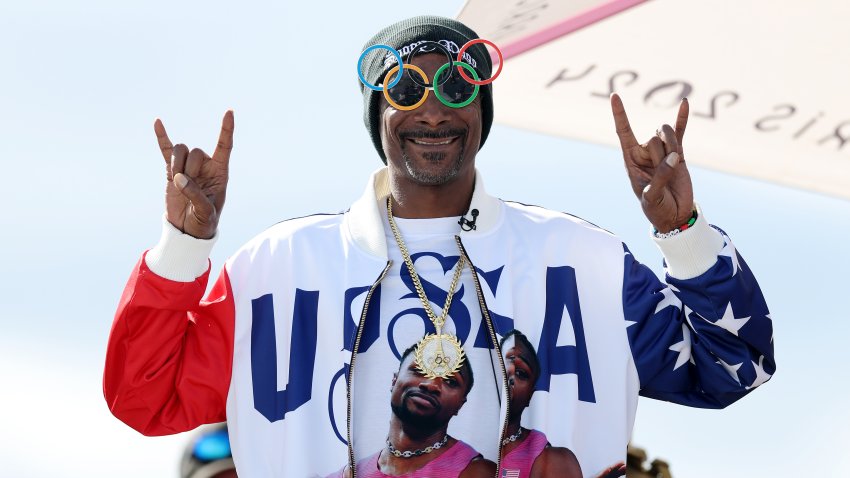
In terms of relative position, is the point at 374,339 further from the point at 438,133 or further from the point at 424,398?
the point at 438,133

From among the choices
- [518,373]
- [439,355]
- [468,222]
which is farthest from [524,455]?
[468,222]

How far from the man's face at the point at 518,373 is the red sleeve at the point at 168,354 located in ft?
2.69

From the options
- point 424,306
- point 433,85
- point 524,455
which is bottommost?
point 524,455

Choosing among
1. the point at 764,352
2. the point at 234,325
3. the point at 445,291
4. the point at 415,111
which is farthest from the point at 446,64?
the point at 764,352

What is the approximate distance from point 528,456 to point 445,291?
1.79 feet

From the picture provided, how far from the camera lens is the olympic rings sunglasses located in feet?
13.0

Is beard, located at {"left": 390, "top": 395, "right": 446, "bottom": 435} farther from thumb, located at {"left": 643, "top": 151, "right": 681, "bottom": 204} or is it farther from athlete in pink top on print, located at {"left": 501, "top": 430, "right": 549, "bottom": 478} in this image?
thumb, located at {"left": 643, "top": 151, "right": 681, "bottom": 204}

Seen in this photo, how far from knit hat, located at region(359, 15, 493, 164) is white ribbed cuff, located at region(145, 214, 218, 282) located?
762mm

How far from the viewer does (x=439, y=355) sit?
3.88 meters

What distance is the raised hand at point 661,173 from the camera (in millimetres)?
3650

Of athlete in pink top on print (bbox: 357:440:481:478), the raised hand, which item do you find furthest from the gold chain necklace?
the raised hand

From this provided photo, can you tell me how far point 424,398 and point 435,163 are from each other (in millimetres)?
699

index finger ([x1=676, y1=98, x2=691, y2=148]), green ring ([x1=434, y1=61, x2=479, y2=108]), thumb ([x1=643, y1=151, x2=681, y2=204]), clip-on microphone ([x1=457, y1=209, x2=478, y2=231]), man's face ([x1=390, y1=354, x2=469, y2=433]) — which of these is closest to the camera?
thumb ([x1=643, y1=151, x2=681, y2=204])

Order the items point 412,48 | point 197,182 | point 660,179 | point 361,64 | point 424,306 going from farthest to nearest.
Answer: point 361,64 < point 412,48 < point 424,306 < point 197,182 < point 660,179
